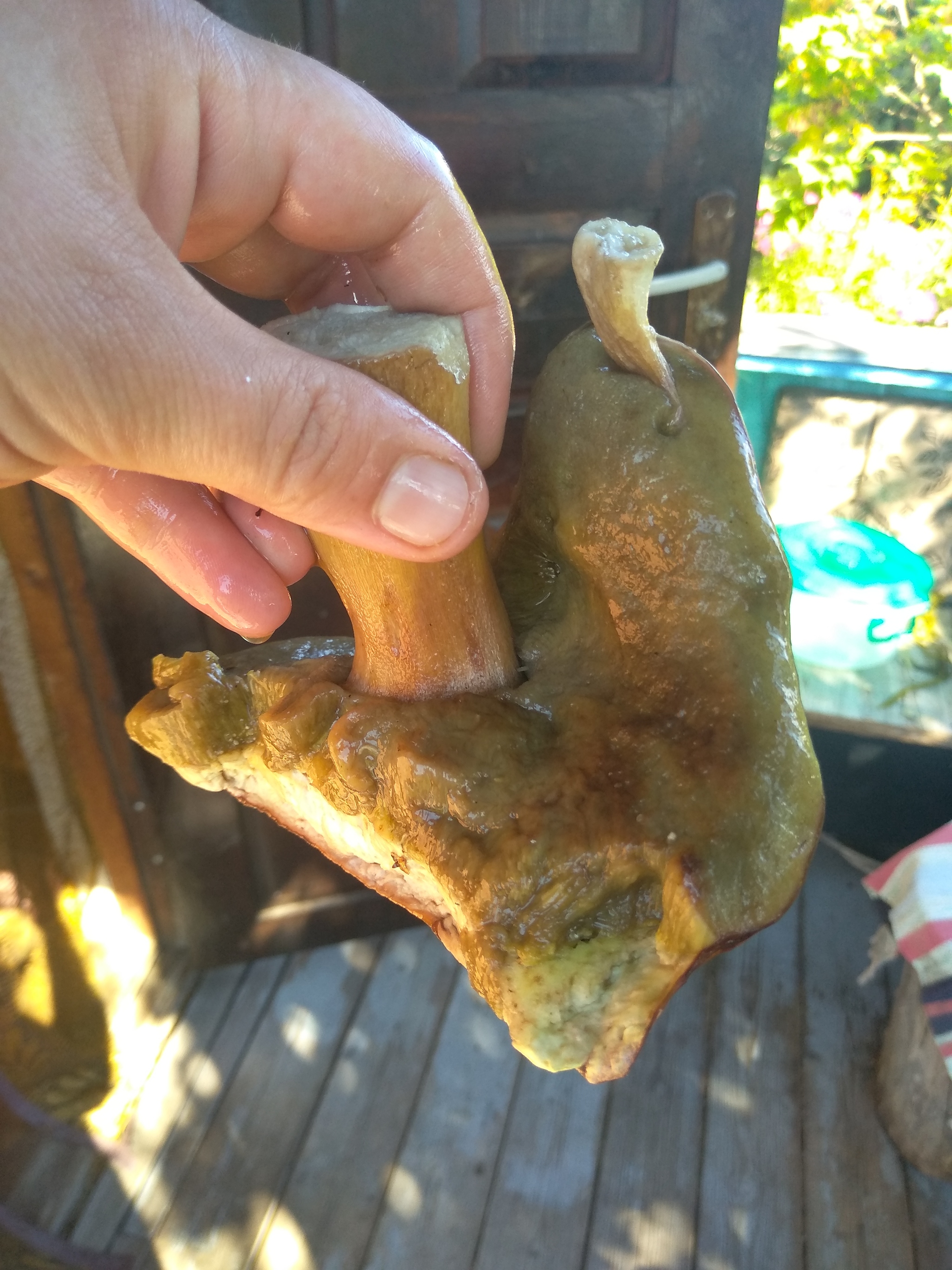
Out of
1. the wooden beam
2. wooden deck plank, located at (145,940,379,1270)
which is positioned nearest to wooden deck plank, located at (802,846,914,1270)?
wooden deck plank, located at (145,940,379,1270)

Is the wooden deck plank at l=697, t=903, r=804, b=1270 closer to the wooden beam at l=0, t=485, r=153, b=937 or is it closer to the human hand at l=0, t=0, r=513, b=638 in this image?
the wooden beam at l=0, t=485, r=153, b=937

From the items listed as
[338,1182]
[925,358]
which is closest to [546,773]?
[338,1182]

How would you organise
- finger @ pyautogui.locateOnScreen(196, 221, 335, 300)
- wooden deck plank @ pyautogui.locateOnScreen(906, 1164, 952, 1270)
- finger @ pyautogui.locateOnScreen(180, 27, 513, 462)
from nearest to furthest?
finger @ pyautogui.locateOnScreen(180, 27, 513, 462)
finger @ pyautogui.locateOnScreen(196, 221, 335, 300)
wooden deck plank @ pyautogui.locateOnScreen(906, 1164, 952, 1270)

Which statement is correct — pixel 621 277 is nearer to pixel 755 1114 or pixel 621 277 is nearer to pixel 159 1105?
A: pixel 755 1114

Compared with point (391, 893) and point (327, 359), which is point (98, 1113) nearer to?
point (391, 893)

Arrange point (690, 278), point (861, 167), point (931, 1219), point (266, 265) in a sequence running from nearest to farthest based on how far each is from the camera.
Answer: point (266, 265) < point (690, 278) < point (931, 1219) < point (861, 167)

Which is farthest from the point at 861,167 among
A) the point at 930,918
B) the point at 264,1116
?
the point at 264,1116
